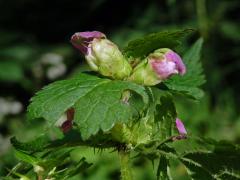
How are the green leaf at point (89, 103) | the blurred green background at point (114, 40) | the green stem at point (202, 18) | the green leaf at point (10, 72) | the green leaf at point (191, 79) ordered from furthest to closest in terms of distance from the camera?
the green leaf at point (10, 72), the green stem at point (202, 18), the blurred green background at point (114, 40), the green leaf at point (191, 79), the green leaf at point (89, 103)

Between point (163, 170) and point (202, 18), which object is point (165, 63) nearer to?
point (163, 170)

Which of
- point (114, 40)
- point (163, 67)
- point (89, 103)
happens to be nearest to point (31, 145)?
point (89, 103)

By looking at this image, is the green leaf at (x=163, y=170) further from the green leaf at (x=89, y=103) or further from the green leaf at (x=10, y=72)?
the green leaf at (x=10, y=72)

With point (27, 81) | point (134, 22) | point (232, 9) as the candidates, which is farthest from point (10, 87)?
point (232, 9)

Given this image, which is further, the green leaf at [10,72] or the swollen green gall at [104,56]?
the green leaf at [10,72]

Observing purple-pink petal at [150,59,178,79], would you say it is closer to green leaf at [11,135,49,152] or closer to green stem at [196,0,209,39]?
green leaf at [11,135,49,152]

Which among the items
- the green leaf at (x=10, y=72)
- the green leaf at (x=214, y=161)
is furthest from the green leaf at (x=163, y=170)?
the green leaf at (x=10, y=72)
